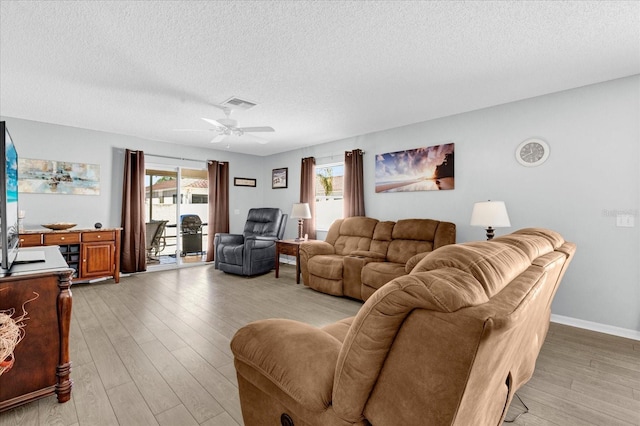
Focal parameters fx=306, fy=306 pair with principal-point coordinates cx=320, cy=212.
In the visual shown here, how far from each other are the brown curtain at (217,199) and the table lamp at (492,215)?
494 cm

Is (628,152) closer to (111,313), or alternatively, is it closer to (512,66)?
(512,66)

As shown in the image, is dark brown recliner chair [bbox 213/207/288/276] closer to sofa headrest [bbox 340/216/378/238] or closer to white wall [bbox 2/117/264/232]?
sofa headrest [bbox 340/216/378/238]

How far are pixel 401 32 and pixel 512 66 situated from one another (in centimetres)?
126

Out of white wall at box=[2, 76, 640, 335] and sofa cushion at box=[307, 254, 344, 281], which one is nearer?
white wall at box=[2, 76, 640, 335]

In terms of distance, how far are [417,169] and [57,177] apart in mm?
5492

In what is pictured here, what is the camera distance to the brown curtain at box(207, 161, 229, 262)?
252 inches

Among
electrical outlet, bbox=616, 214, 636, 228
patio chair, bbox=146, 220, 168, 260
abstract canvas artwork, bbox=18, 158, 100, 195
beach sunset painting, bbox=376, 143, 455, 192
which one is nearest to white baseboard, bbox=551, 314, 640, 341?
electrical outlet, bbox=616, 214, 636, 228

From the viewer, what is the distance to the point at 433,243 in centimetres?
393

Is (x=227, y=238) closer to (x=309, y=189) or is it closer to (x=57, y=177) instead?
(x=309, y=189)

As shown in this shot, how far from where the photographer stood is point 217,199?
6.46 meters

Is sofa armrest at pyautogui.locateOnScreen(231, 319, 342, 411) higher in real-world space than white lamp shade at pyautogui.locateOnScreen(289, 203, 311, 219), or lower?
lower

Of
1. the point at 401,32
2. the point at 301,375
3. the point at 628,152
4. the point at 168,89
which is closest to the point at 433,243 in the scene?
the point at 628,152

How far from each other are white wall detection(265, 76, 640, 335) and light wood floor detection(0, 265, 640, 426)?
1.79 feet

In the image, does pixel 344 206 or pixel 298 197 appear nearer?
pixel 344 206
